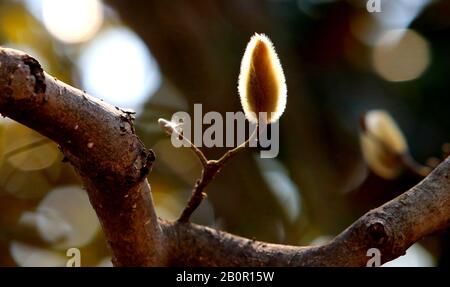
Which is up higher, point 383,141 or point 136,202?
point 136,202

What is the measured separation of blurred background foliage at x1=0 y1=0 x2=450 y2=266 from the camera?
241cm

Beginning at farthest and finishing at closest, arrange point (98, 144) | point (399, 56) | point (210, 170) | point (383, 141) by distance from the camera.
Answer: point (399, 56) → point (383, 141) → point (210, 170) → point (98, 144)

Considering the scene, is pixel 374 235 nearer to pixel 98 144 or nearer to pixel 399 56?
pixel 98 144

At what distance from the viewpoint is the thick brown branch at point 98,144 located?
93 centimetres

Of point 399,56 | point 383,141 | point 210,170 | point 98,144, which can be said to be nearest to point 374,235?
point 210,170

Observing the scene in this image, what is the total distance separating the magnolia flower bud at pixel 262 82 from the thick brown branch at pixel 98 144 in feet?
0.55

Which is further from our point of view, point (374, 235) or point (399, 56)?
point (399, 56)

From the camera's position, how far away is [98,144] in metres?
1.02

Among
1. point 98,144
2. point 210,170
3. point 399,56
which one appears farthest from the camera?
point 399,56

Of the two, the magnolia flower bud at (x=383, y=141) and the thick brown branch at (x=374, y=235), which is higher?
the thick brown branch at (x=374, y=235)

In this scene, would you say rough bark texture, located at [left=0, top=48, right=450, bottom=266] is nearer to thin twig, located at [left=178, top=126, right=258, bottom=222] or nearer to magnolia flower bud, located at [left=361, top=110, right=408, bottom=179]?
thin twig, located at [left=178, top=126, right=258, bottom=222]

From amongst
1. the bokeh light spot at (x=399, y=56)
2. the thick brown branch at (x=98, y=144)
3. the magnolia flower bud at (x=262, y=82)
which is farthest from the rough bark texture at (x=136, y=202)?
the bokeh light spot at (x=399, y=56)

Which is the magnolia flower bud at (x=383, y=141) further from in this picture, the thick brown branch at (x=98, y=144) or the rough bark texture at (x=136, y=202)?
the thick brown branch at (x=98, y=144)

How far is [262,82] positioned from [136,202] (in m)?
0.24
